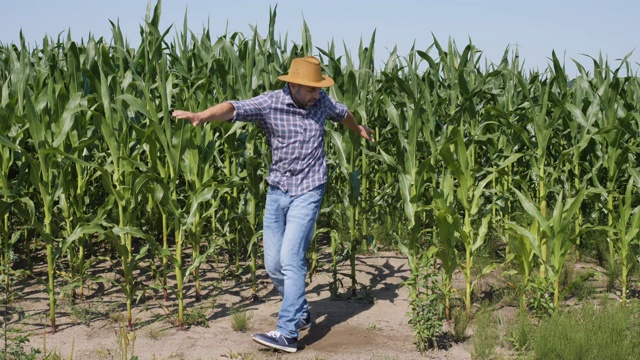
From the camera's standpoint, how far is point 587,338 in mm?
4723

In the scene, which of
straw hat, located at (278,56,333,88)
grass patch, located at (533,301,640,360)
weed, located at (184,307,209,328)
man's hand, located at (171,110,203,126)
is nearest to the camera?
grass patch, located at (533,301,640,360)

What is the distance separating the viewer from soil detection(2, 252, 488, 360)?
5.09m

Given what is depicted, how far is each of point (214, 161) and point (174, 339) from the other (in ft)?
7.11

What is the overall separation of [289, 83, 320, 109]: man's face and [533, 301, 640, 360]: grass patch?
6.87 feet

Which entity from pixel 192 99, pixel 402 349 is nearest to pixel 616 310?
pixel 402 349

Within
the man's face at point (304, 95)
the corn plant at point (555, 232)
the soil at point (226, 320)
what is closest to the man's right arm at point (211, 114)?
the man's face at point (304, 95)

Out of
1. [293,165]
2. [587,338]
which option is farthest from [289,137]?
[587,338]

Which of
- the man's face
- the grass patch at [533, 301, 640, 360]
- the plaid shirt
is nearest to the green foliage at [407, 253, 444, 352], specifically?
the grass patch at [533, 301, 640, 360]

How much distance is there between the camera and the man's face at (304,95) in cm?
505

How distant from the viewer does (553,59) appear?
6059 millimetres

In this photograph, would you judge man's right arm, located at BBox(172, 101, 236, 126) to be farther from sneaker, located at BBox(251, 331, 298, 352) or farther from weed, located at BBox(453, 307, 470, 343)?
weed, located at BBox(453, 307, 470, 343)

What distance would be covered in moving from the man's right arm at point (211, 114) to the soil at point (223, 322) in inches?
55.2

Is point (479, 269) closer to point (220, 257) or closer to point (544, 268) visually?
point (544, 268)

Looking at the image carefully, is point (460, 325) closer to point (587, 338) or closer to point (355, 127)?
point (587, 338)
